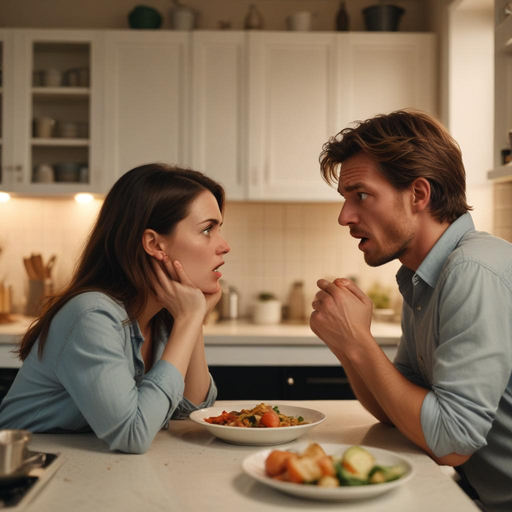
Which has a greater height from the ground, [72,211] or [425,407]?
[72,211]

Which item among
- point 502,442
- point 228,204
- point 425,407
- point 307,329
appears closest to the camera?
point 425,407

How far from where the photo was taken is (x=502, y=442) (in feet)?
4.90

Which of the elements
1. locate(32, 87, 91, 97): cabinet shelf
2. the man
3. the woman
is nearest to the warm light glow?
locate(32, 87, 91, 97): cabinet shelf

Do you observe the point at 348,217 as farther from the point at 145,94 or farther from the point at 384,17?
the point at 384,17

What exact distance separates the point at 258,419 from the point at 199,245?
1.71 ft

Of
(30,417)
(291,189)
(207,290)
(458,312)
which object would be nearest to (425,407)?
(458,312)

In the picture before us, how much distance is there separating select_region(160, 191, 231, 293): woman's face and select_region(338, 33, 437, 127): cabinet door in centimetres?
192

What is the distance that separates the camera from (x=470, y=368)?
131 centimetres

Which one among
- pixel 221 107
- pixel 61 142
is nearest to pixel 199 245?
pixel 221 107

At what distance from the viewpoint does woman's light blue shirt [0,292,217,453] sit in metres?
1.30

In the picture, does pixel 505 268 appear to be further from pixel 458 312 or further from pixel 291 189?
pixel 291 189

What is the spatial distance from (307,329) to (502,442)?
73.5 inches

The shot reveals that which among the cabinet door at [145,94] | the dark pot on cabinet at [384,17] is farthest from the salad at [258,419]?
the dark pot on cabinet at [384,17]

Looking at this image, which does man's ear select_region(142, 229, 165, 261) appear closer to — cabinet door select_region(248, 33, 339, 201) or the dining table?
the dining table
